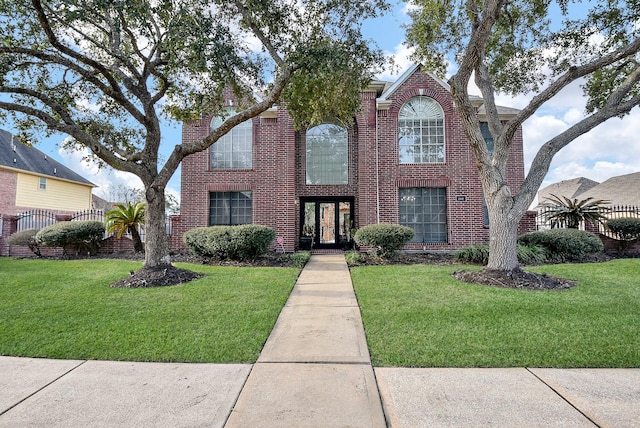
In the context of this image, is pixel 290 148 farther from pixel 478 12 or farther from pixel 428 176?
pixel 478 12

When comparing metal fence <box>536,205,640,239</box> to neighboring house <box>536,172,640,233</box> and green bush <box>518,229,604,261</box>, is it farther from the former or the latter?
neighboring house <box>536,172,640,233</box>

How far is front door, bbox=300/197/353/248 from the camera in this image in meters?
14.4

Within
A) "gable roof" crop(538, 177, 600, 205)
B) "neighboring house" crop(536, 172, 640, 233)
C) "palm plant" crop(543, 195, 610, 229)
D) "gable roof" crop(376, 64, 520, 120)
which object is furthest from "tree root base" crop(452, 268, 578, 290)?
"gable roof" crop(538, 177, 600, 205)

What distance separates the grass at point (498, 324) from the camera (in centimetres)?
371

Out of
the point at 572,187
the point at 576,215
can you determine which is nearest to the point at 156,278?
the point at 576,215

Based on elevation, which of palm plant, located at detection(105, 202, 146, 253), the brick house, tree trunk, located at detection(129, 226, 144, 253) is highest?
the brick house

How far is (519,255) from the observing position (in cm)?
986

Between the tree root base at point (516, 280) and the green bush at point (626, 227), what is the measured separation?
22.5ft

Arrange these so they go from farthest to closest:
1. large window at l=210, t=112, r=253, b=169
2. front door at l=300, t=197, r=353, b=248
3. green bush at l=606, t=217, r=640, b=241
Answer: front door at l=300, t=197, r=353, b=248, large window at l=210, t=112, r=253, b=169, green bush at l=606, t=217, r=640, b=241

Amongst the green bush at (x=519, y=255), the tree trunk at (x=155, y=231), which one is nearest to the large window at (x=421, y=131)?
the green bush at (x=519, y=255)

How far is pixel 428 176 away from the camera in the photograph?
13391mm

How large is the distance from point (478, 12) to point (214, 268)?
9.49 metres

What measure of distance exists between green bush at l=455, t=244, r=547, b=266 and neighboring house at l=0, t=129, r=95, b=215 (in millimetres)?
25424

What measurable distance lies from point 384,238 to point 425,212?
4.13 m
